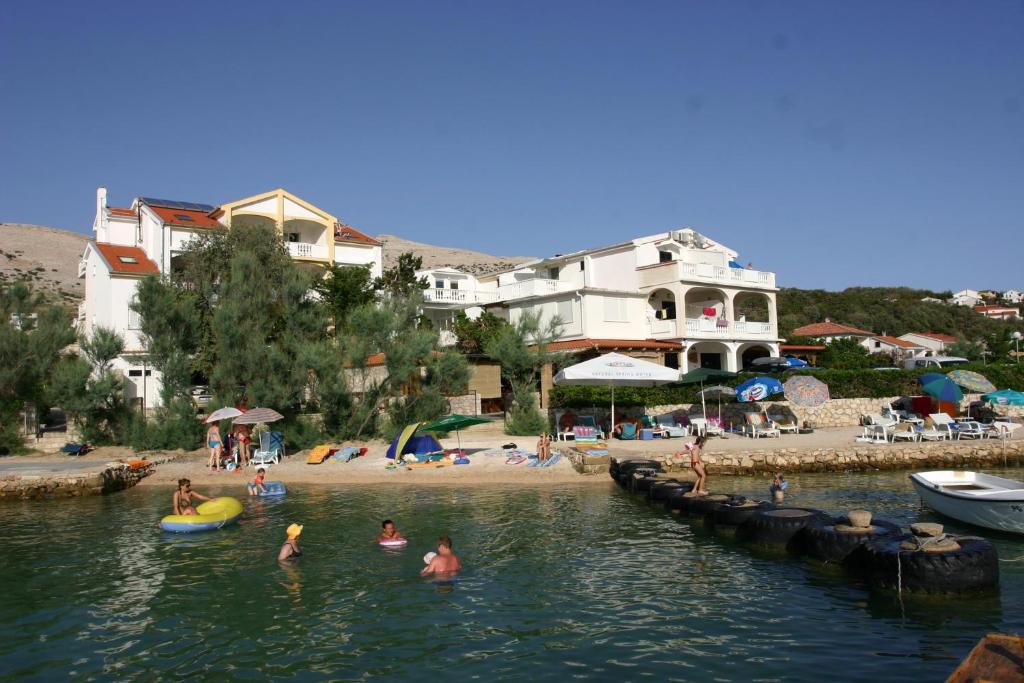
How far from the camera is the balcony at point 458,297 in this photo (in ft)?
147

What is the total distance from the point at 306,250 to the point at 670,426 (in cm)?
2485

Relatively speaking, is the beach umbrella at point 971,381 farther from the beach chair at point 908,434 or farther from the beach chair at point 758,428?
the beach chair at point 758,428

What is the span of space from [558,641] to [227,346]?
23.6 meters

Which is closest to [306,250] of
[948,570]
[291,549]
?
[291,549]

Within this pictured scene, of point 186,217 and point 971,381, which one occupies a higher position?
point 186,217

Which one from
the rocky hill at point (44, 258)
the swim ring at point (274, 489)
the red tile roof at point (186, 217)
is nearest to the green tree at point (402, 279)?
the red tile roof at point (186, 217)

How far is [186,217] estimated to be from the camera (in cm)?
4241

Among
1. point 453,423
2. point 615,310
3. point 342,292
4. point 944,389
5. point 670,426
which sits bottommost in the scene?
point 670,426

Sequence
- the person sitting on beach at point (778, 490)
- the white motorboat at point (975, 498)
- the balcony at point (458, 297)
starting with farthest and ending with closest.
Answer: the balcony at point (458, 297) → the person sitting on beach at point (778, 490) → the white motorboat at point (975, 498)

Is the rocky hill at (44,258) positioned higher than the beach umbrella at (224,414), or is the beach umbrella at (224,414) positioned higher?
the rocky hill at (44,258)

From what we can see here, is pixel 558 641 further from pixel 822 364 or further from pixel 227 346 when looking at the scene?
pixel 822 364

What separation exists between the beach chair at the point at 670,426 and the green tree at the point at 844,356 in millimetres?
22029

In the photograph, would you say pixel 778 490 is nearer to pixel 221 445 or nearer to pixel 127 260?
pixel 221 445

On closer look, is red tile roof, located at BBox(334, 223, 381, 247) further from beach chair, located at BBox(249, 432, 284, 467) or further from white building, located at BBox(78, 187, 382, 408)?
beach chair, located at BBox(249, 432, 284, 467)
